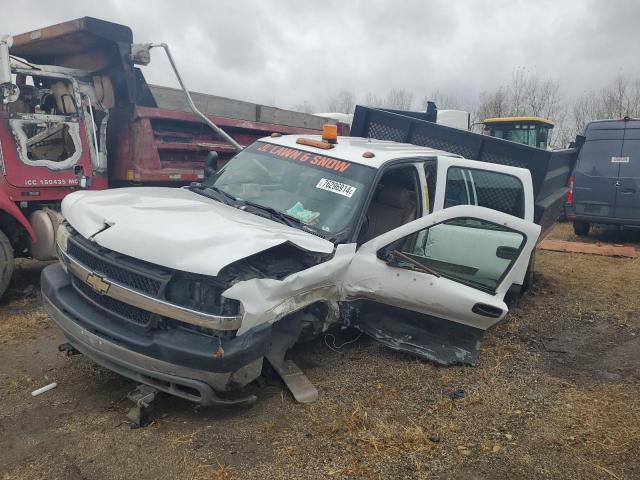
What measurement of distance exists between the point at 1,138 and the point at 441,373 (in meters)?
4.96

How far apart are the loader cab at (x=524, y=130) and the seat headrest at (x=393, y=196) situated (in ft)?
34.3

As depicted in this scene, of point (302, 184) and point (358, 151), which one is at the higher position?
point (358, 151)

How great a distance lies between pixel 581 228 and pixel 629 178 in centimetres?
163

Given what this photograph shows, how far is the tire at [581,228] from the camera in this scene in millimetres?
10765

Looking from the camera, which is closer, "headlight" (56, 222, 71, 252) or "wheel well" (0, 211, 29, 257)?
"headlight" (56, 222, 71, 252)

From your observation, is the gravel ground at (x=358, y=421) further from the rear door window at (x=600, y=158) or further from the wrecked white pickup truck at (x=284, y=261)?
the rear door window at (x=600, y=158)

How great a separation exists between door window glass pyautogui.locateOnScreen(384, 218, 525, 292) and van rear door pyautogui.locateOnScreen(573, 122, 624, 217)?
6.84 m

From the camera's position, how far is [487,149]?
573cm

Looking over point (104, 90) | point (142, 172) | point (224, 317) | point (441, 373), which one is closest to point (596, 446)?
point (441, 373)

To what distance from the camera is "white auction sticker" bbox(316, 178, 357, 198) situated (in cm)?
405

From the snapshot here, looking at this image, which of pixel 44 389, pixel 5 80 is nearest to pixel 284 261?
pixel 44 389

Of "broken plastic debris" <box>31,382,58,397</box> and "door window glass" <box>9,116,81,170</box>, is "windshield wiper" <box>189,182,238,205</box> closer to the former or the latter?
"broken plastic debris" <box>31,382,58,397</box>

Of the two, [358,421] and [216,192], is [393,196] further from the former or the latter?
[358,421]

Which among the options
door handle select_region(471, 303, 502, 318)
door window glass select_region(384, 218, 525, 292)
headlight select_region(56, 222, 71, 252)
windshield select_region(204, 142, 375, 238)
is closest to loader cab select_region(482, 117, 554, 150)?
door window glass select_region(384, 218, 525, 292)
